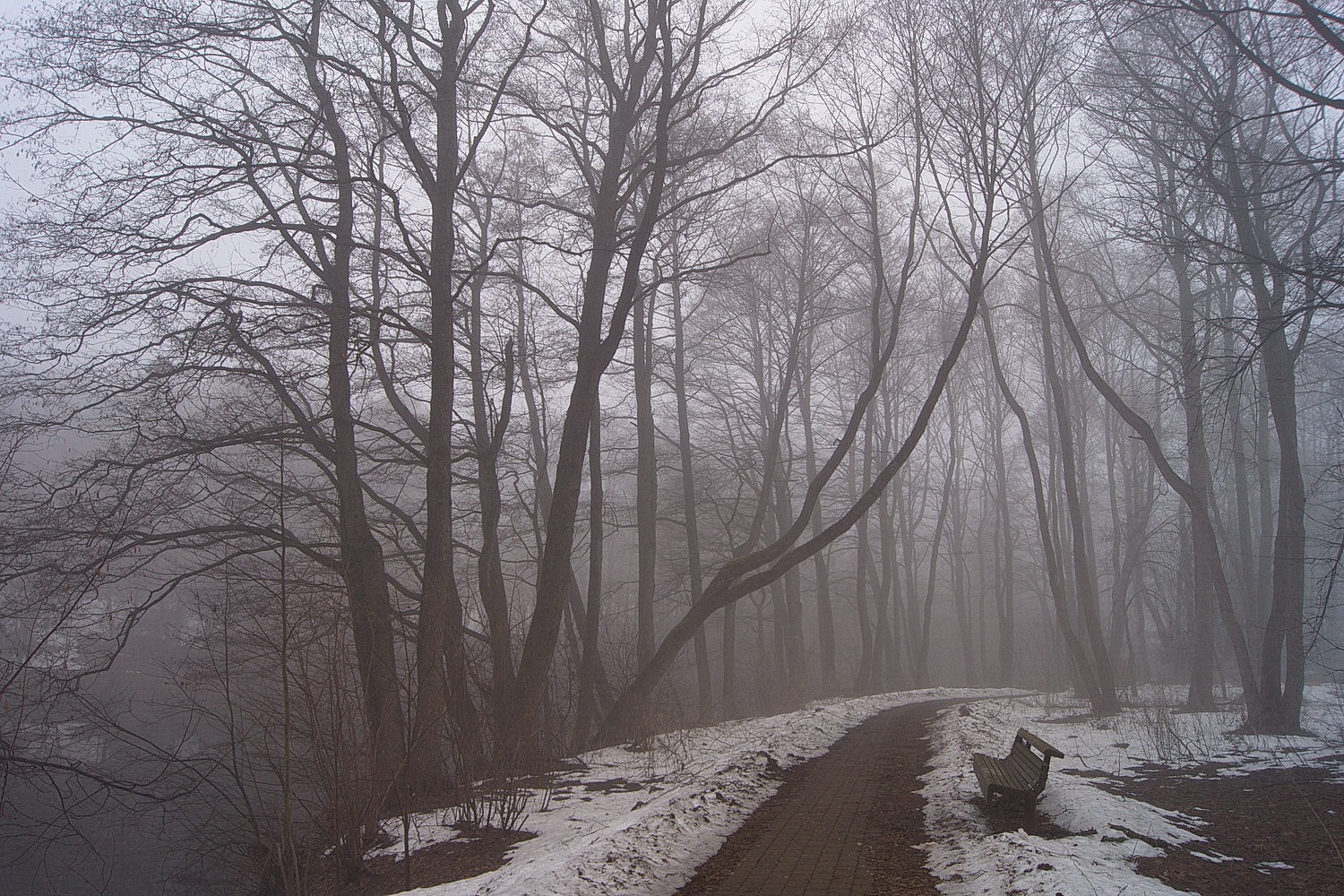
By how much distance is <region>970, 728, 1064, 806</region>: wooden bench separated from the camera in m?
5.58

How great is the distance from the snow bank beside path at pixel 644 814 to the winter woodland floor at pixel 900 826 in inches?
0.9

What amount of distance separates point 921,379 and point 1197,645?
→ 665 inches

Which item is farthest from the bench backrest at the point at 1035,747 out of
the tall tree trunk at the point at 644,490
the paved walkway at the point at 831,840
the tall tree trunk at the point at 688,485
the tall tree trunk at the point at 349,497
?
the tall tree trunk at the point at 688,485

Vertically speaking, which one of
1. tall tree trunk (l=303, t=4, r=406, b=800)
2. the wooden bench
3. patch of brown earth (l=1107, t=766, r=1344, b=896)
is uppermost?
tall tree trunk (l=303, t=4, r=406, b=800)

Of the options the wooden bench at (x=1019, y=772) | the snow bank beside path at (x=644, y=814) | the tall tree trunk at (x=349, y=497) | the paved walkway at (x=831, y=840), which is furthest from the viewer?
the tall tree trunk at (x=349, y=497)

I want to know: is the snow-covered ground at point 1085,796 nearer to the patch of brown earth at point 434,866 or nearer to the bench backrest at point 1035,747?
the bench backrest at point 1035,747

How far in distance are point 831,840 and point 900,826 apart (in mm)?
721

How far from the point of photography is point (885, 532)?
28719 mm

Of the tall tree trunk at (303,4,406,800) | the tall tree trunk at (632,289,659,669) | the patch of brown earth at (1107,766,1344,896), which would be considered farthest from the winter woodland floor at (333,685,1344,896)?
the tall tree trunk at (632,289,659,669)

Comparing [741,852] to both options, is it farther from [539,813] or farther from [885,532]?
[885,532]

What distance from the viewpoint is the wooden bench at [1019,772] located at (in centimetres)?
558

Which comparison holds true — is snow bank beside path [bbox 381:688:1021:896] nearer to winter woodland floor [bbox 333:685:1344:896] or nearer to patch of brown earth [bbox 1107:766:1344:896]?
winter woodland floor [bbox 333:685:1344:896]

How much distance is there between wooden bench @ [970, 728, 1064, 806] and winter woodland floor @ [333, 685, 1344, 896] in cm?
25

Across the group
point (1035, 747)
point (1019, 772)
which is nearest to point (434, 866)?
point (1019, 772)
